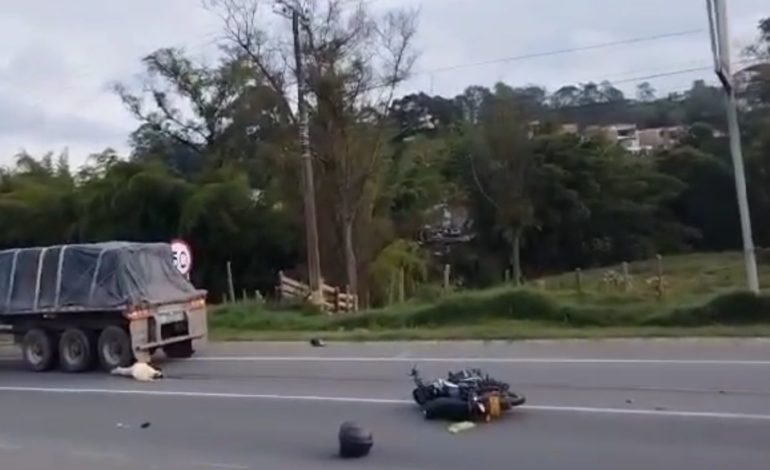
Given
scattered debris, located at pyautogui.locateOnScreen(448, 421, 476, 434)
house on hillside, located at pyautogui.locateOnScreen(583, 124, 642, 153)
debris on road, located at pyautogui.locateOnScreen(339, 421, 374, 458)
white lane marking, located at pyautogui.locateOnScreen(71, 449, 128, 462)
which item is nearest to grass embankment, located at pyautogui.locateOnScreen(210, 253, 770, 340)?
scattered debris, located at pyautogui.locateOnScreen(448, 421, 476, 434)

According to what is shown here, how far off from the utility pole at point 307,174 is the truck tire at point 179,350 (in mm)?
10432

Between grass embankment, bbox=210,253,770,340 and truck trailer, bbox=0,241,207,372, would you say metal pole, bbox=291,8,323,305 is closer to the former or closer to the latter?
grass embankment, bbox=210,253,770,340

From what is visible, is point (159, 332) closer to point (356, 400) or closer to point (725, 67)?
point (356, 400)

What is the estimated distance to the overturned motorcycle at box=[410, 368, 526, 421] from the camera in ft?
40.2

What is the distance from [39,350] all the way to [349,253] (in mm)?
19997

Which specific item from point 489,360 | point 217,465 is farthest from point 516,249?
point 217,465

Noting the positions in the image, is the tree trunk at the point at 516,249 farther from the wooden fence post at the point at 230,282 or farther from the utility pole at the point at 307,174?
the utility pole at the point at 307,174

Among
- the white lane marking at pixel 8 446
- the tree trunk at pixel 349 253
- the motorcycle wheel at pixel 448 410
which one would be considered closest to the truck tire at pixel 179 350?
the white lane marking at pixel 8 446

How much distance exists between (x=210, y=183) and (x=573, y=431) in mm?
36125

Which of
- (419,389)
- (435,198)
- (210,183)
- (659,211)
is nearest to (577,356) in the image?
(419,389)

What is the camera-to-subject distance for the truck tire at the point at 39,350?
68.7 ft

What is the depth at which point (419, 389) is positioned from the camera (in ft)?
43.0

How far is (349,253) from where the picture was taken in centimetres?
4047

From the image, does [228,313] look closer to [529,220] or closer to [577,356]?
[577,356]
